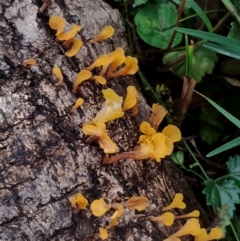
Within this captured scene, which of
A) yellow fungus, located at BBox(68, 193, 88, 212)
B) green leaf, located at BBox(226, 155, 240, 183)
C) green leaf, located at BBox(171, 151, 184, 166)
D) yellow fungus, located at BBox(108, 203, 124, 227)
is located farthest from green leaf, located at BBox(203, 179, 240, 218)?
yellow fungus, located at BBox(68, 193, 88, 212)

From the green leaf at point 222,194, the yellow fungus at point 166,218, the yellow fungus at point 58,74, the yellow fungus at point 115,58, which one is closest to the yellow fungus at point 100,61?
the yellow fungus at point 115,58

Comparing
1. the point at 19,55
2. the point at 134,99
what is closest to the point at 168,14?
the point at 134,99

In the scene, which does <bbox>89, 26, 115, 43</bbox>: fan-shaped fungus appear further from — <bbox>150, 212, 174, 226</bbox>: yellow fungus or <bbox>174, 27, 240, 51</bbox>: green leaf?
<bbox>150, 212, 174, 226</bbox>: yellow fungus

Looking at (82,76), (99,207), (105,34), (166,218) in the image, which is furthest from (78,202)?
(105,34)

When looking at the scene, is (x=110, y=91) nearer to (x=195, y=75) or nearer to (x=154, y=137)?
(x=154, y=137)

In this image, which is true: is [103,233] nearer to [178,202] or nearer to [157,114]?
[178,202]

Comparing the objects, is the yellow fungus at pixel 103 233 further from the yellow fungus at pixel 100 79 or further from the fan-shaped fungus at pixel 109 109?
the yellow fungus at pixel 100 79

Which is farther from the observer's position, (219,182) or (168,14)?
(168,14)
